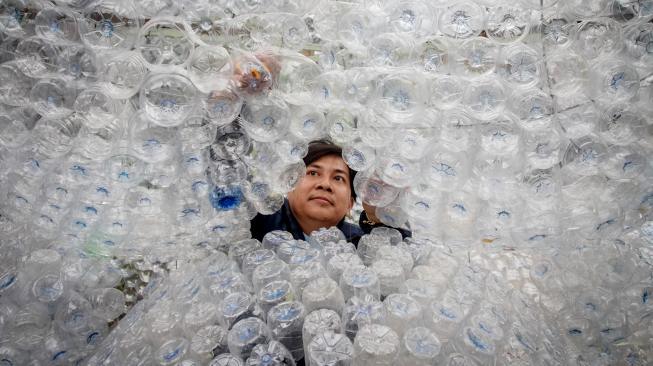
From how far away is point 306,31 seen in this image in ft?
4.15

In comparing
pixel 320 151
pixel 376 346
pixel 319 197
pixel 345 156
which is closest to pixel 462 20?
pixel 345 156

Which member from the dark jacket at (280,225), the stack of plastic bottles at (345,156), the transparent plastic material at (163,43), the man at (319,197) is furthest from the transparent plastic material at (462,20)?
the dark jacket at (280,225)

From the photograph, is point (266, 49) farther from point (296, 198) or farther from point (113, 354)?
point (113, 354)

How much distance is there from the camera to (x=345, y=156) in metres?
1.42

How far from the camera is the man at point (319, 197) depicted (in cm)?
175

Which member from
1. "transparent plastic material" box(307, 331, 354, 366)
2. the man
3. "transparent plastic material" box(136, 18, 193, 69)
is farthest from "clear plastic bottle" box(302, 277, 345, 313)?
"transparent plastic material" box(136, 18, 193, 69)

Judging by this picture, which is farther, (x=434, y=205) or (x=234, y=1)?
(x=434, y=205)

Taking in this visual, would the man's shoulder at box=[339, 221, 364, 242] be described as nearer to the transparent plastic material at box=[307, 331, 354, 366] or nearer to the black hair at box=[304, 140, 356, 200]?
the black hair at box=[304, 140, 356, 200]

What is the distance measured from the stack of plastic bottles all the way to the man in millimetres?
299

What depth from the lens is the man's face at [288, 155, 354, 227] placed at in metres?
1.75

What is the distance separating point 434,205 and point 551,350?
57 centimetres

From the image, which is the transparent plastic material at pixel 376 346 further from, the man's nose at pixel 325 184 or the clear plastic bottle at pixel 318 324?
the man's nose at pixel 325 184

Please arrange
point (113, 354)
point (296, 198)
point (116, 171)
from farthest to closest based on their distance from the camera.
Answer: point (296, 198), point (116, 171), point (113, 354)

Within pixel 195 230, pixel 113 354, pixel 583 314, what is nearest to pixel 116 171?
pixel 195 230
